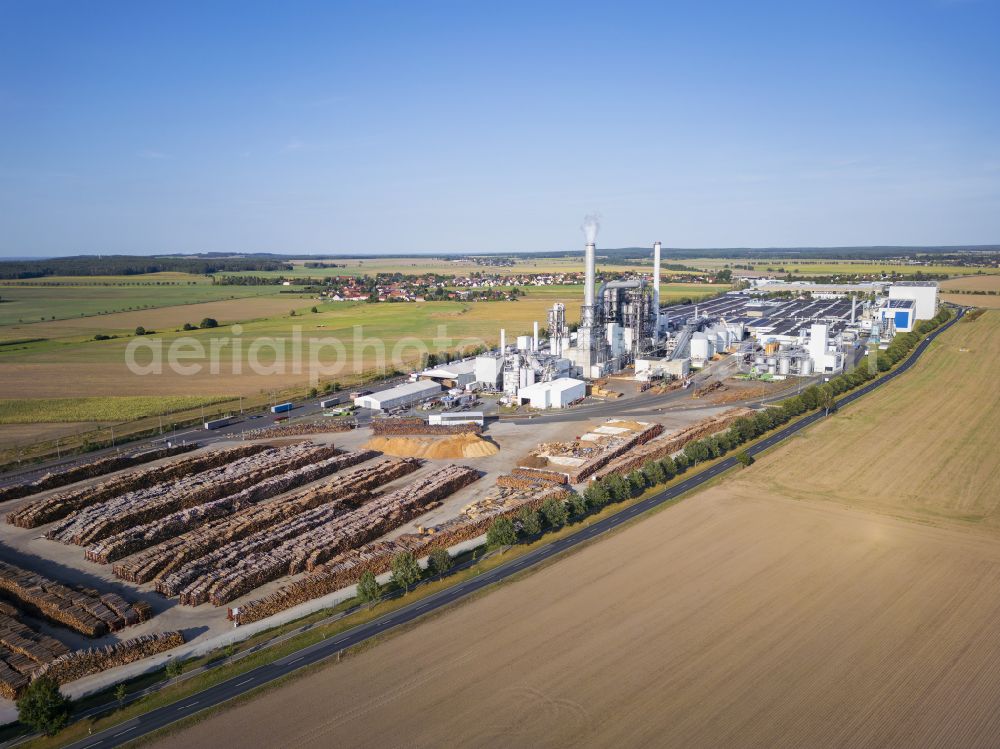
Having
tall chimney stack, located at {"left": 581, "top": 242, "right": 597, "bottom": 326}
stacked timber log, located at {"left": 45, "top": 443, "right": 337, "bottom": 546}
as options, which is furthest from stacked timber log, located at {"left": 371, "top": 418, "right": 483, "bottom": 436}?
tall chimney stack, located at {"left": 581, "top": 242, "right": 597, "bottom": 326}

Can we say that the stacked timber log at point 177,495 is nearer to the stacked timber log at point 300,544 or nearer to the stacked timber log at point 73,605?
the stacked timber log at point 73,605

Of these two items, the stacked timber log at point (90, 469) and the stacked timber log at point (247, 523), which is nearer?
the stacked timber log at point (247, 523)

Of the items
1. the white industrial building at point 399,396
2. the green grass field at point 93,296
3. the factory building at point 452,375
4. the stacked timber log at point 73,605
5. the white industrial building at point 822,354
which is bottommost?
the stacked timber log at point 73,605

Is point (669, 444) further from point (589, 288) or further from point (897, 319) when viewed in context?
point (897, 319)

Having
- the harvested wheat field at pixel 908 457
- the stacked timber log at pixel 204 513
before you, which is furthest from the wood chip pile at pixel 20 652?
the harvested wheat field at pixel 908 457

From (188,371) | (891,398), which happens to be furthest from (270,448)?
(891,398)

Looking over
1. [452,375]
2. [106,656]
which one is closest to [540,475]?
[106,656]

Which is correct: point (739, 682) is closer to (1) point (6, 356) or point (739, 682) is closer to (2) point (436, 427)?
(2) point (436, 427)
